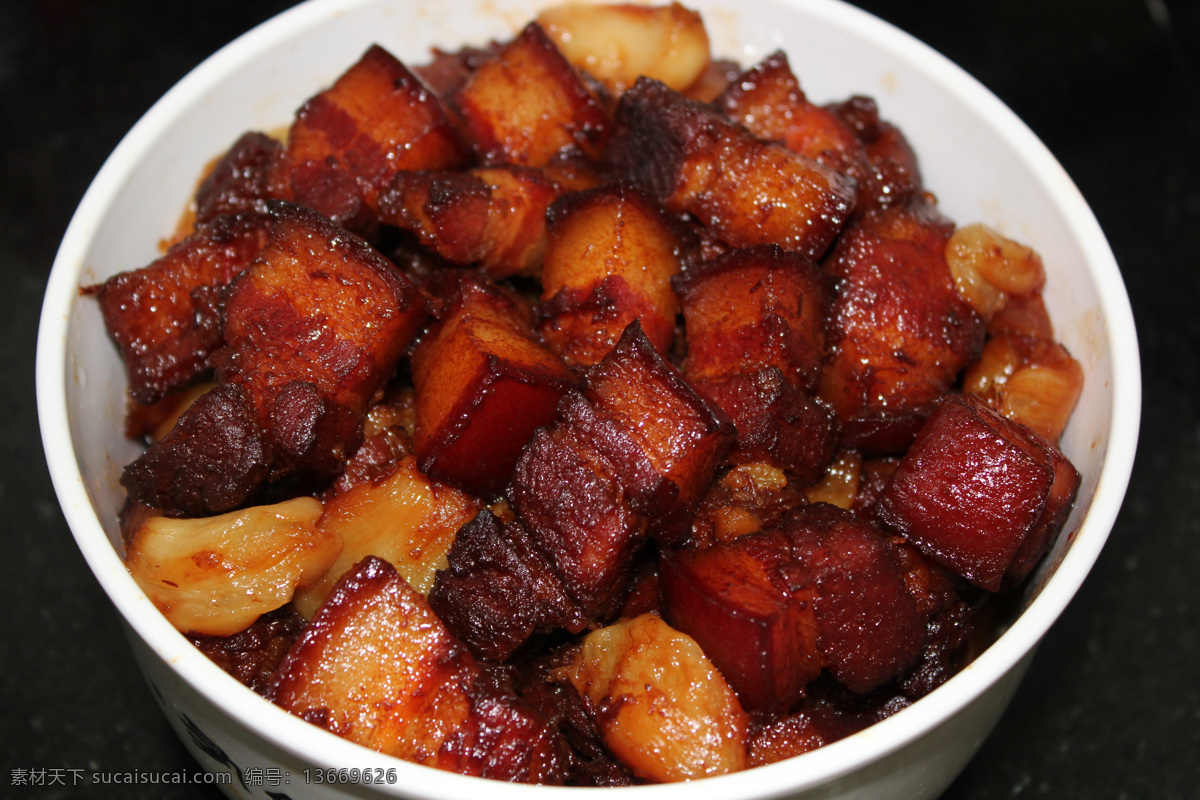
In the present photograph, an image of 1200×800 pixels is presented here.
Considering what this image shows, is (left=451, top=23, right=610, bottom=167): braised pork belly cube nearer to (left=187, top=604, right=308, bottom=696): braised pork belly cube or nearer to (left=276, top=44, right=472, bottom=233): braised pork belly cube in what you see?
(left=276, top=44, right=472, bottom=233): braised pork belly cube

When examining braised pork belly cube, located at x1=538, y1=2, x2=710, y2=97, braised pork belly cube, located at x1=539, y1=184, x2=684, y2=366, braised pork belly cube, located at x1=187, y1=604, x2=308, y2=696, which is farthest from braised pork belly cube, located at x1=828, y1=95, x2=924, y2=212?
braised pork belly cube, located at x1=187, y1=604, x2=308, y2=696

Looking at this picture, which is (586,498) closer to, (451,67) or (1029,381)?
(1029,381)

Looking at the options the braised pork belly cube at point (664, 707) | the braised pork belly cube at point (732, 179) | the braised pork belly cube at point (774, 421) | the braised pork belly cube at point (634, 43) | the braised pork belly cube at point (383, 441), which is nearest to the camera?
the braised pork belly cube at point (664, 707)

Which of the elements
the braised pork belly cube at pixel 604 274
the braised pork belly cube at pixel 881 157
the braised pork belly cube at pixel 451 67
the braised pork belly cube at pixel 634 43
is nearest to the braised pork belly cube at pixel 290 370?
the braised pork belly cube at pixel 604 274

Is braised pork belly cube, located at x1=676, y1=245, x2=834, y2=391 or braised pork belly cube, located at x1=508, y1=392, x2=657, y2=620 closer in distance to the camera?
braised pork belly cube, located at x1=508, y1=392, x2=657, y2=620

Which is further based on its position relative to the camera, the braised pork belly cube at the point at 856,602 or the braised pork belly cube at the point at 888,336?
the braised pork belly cube at the point at 888,336

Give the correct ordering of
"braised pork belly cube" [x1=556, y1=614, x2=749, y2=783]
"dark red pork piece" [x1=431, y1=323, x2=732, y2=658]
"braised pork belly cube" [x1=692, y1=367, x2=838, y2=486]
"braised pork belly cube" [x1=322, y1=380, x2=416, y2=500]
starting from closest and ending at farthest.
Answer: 1. "braised pork belly cube" [x1=556, y1=614, x2=749, y2=783]
2. "dark red pork piece" [x1=431, y1=323, x2=732, y2=658]
3. "braised pork belly cube" [x1=692, y1=367, x2=838, y2=486]
4. "braised pork belly cube" [x1=322, y1=380, x2=416, y2=500]

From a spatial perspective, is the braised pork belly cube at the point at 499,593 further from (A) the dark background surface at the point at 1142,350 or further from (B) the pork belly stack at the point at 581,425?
(A) the dark background surface at the point at 1142,350
